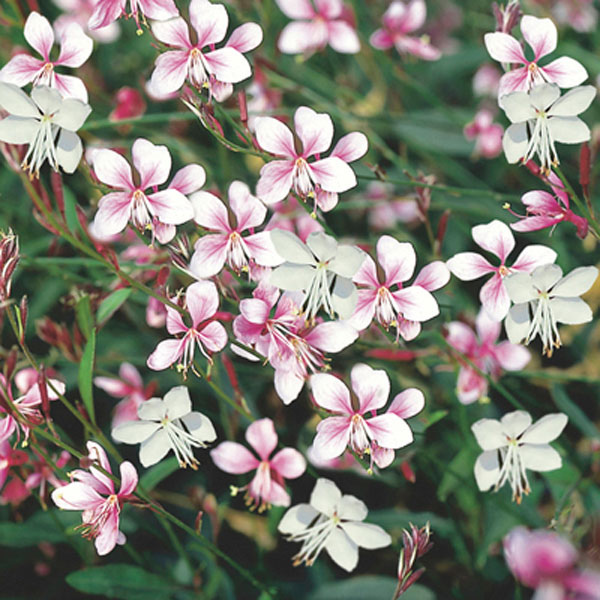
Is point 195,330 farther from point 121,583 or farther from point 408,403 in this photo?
point 121,583

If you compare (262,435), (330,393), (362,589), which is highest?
(330,393)

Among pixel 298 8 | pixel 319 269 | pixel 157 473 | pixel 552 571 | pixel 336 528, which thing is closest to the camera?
pixel 552 571

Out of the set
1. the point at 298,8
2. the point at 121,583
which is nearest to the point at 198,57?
the point at 298,8

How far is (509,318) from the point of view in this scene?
727mm

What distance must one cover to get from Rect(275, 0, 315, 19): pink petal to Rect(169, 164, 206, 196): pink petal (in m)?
0.48

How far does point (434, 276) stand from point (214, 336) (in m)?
0.22

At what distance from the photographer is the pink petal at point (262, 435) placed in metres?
0.80

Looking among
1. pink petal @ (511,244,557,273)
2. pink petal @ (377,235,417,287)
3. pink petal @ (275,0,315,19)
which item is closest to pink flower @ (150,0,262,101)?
pink petal @ (377,235,417,287)

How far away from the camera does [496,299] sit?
0.71 meters

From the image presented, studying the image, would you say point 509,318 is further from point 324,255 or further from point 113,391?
point 113,391

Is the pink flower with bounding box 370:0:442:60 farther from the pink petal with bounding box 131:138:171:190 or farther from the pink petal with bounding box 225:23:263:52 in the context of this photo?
the pink petal with bounding box 131:138:171:190

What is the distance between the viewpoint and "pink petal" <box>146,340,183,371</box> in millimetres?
691

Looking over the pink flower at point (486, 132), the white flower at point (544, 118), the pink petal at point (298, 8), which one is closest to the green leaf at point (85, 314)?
the white flower at point (544, 118)

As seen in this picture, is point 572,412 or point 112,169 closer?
point 112,169
